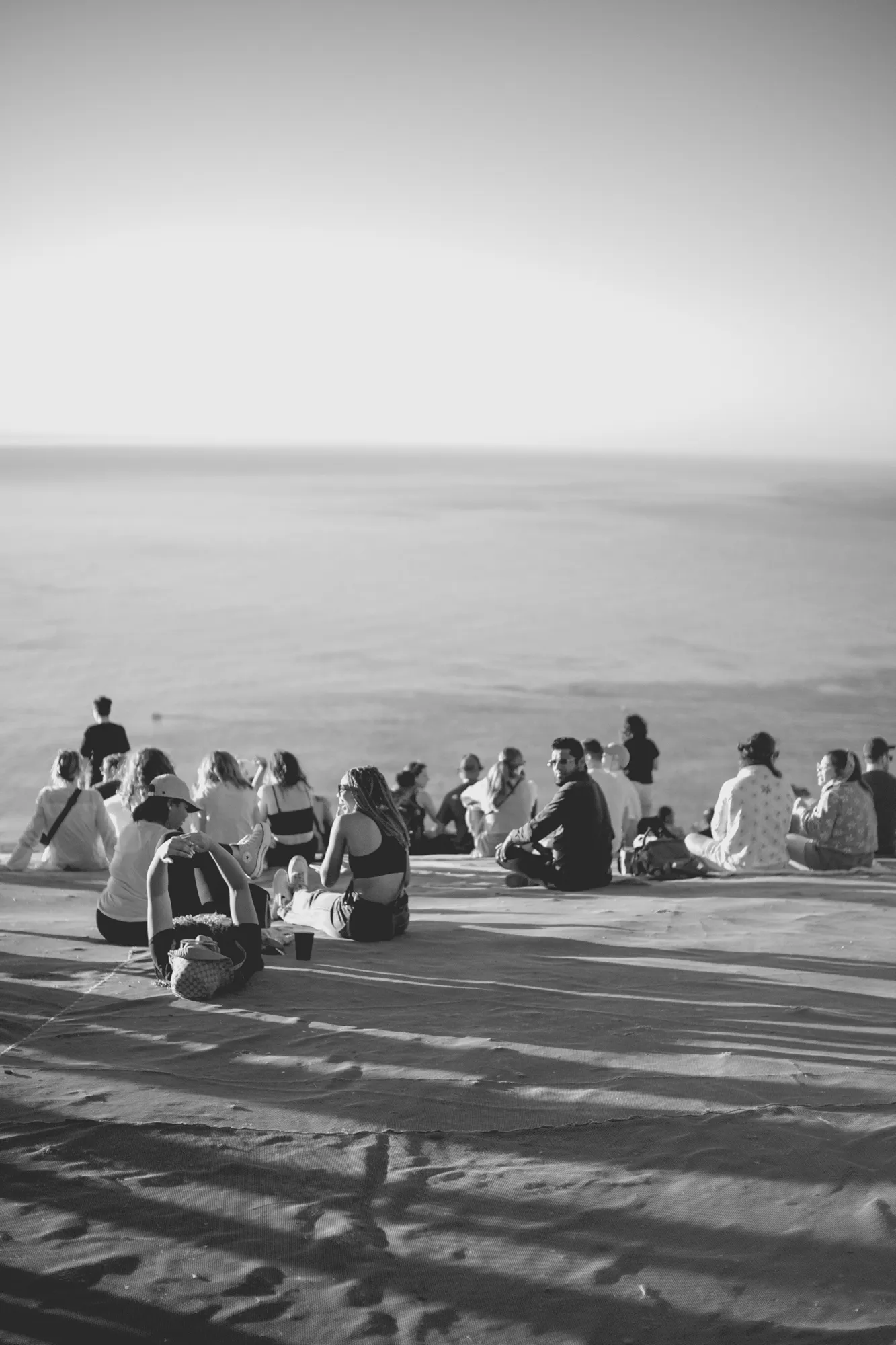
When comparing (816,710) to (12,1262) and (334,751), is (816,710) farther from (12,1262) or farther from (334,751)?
(12,1262)

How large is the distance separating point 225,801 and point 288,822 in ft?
2.68

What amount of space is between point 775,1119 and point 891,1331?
1.24 meters

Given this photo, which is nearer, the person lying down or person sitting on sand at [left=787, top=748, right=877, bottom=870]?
the person lying down

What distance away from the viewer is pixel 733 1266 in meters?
3.49

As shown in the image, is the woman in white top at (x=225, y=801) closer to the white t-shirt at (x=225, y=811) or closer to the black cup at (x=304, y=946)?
the white t-shirt at (x=225, y=811)

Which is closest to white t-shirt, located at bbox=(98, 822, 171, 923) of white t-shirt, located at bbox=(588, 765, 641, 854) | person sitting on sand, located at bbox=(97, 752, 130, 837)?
person sitting on sand, located at bbox=(97, 752, 130, 837)

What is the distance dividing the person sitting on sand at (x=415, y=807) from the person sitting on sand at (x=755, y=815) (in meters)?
3.30

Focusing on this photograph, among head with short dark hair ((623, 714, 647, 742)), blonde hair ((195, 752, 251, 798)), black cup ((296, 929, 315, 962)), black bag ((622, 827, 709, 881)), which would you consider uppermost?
head with short dark hair ((623, 714, 647, 742))

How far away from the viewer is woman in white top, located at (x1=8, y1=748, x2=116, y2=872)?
944 cm

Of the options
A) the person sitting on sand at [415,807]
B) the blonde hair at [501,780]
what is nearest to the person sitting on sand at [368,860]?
the blonde hair at [501,780]

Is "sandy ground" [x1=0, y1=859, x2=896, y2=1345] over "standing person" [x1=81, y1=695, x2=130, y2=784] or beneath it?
beneath

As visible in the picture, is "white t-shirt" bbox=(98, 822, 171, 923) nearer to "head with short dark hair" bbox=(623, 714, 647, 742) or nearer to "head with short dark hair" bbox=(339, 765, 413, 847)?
"head with short dark hair" bbox=(339, 765, 413, 847)

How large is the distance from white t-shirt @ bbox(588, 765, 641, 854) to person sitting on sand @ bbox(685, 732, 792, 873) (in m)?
1.13

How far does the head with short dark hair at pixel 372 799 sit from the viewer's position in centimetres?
703
